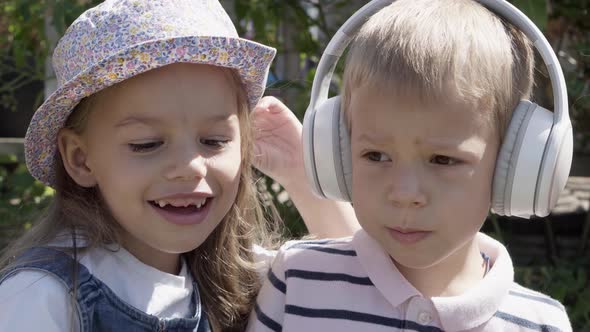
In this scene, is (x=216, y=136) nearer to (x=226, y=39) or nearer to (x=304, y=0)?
(x=226, y=39)

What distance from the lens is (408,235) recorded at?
5.27 feet

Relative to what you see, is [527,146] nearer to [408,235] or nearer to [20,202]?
[408,235]

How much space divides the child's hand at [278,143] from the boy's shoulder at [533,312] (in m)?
0.72

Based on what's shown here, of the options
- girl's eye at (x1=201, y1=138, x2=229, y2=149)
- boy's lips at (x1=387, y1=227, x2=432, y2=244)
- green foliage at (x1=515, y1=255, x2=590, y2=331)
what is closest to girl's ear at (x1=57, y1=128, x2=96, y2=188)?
girl's eye at (x1=201, y1=138, x2=229, y2=149)

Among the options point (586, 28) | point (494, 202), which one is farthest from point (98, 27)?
point (586, 28)

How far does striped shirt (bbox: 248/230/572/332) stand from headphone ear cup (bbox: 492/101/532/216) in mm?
213

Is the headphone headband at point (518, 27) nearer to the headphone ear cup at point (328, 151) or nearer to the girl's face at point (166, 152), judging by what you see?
the headphone ear cup at point (328, 151)

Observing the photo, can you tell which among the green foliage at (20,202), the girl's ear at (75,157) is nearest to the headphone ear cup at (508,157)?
the girl's ear at (75,157)

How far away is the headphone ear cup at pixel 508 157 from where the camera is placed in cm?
157

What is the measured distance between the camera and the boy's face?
5.02ft

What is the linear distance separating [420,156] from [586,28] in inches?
101

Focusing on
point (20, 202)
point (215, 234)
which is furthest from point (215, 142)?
point (20, 202)

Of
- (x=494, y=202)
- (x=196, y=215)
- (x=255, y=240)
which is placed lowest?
(x=255, y=240)

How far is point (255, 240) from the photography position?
2.29 m
